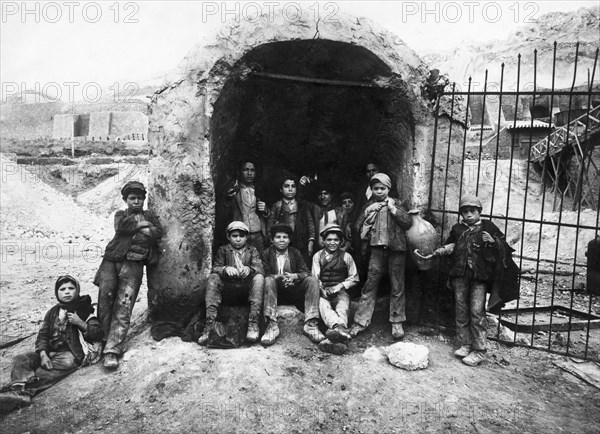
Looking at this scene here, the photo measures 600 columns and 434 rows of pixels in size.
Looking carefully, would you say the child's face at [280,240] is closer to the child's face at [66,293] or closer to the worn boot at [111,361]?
the worn boot at [111,361]

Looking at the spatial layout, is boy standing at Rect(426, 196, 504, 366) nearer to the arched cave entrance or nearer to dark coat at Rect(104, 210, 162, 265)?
the arched cave entrance

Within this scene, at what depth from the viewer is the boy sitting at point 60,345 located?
3541 mm

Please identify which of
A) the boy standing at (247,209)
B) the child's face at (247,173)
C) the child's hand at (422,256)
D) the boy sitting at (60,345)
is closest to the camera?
the boy sitting at (60,345)

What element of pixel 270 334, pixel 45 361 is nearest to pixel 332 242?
pixel 270 334

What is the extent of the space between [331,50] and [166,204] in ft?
7.85

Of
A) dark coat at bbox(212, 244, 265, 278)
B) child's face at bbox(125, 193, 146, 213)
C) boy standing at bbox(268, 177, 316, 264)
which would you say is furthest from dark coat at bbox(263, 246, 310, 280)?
child's face at bbox(125, 193, 146, 213)

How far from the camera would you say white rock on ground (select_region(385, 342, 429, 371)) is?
3.83 metres

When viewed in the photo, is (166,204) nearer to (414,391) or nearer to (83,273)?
(414,391)

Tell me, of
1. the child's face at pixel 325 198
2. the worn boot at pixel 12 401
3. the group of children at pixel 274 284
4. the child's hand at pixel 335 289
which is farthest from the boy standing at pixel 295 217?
the worn boot at pixel 12 401

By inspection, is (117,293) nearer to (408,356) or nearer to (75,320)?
(75,320)

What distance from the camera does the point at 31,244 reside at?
11.1 meters

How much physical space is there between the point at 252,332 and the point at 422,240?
185cm

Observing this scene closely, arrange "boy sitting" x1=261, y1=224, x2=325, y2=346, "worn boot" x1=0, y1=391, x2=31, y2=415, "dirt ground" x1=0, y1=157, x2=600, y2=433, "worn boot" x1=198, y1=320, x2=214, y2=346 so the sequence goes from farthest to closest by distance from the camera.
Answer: "boy sitting" x1=261, y1=224, x2=325, y2=346 < "worn boot" x1=198, y1=320, x2=214, y2=346 < "worn boot" x1=0, y1=391, x2=31, y2=415 < "dirt ground" x1=0, y1=157, x2=600, y2=433

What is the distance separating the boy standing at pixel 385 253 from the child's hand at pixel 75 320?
242 cm
